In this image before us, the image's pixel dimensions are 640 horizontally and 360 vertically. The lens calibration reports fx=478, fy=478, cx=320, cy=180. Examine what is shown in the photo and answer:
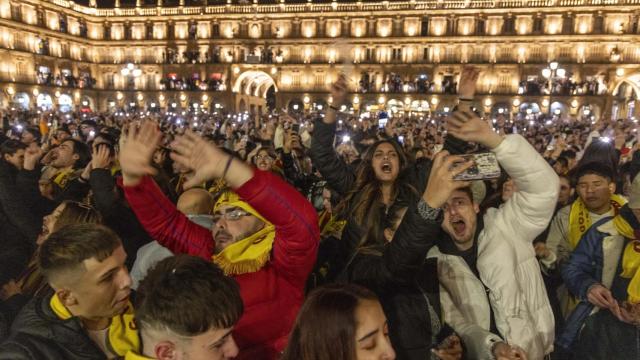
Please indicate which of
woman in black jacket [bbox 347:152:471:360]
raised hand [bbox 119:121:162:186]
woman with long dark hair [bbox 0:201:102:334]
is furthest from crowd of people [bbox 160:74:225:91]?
raised hand [bbox 119:121:162:186]

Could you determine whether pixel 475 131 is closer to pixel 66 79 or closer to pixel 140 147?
pixel 140 147

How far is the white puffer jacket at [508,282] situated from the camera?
263cm

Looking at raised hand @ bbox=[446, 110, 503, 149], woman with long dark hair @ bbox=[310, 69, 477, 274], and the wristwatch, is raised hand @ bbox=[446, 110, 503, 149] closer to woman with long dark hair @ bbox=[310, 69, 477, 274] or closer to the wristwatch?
the wristwatch

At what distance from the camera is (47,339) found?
78.3 inches

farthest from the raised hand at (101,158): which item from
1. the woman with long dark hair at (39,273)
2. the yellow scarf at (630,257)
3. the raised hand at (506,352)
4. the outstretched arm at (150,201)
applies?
the yellow scarf at (630,257)

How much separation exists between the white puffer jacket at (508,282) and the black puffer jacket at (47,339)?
191 centimetres

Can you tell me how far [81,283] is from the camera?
2.09 meters

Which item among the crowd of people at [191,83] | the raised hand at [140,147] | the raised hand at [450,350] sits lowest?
the raised hand at [450,350]

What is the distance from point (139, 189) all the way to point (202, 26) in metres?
54.5

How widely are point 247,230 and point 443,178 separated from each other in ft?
3.61

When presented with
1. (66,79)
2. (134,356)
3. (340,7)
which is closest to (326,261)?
(134,356)

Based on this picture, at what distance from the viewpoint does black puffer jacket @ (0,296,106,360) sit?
6.32ft

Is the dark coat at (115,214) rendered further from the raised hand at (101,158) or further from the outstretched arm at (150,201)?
the outstretched arm at (150,201)

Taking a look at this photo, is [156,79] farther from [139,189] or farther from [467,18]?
[139,189]
